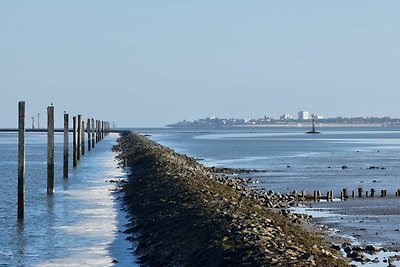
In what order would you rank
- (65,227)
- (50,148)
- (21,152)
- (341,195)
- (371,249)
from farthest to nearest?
1. (50,148)
2. (341,195)
3. (21,152)
4. (65,227)
5. (371,249)

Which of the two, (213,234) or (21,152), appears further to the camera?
(21,152)

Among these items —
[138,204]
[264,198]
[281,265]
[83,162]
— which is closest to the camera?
[281,265]

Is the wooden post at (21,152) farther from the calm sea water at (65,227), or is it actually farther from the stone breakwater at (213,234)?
the stone breakwater at (213,234)

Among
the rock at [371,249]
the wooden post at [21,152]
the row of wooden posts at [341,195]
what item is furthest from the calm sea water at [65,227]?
the row of wooden posts at [341,195]

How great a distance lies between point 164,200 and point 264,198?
21.8ft

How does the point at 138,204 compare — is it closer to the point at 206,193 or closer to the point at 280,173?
the point at 206,193

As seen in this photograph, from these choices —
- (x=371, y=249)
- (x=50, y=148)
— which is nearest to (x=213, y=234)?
(x=371, y=249)

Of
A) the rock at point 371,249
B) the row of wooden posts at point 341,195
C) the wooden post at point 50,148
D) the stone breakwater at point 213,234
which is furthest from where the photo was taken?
the wooden post at point 50,148

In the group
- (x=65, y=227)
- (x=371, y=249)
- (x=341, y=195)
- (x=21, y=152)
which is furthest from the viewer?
(x=341, y=195)

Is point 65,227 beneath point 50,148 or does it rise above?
beneath

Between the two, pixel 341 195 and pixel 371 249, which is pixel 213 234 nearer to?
pixel 371 249

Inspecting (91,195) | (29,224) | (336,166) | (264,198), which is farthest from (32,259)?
(336,166)

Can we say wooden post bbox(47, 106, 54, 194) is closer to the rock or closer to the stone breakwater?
the stone breakwater

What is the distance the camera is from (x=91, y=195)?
37.9 metres
